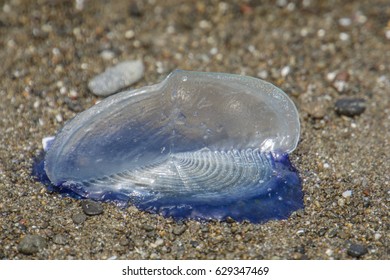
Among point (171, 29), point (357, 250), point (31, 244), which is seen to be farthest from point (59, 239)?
point (171, 29)

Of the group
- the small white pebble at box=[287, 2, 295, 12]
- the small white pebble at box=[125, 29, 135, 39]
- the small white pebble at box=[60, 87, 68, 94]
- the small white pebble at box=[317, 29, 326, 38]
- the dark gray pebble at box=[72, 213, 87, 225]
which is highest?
the small white pebble at box=[60, 87, 68, 94]

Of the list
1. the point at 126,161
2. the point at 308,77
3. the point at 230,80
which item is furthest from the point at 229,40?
the point at 126,161

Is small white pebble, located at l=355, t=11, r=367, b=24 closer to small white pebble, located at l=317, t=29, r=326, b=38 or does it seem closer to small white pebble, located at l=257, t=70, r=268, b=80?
small white pebble, located at l=317, t=29, r=326, b=38

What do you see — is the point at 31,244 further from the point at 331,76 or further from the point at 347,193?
the point at 331,76

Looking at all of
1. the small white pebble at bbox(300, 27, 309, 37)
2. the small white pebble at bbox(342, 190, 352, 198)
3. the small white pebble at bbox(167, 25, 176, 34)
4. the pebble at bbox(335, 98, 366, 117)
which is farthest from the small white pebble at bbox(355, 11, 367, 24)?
the small white pebble at bbox(342, 190, 352, 198)

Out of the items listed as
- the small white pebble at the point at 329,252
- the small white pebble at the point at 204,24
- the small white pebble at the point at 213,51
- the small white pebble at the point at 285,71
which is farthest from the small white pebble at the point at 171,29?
the small white pebble at the point at 329,252

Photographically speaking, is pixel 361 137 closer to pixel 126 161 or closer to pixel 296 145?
pixel 296 145
